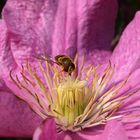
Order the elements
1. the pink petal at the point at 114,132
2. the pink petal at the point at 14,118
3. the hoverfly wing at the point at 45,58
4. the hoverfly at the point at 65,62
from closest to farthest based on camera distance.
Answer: the pink petal at the point at 114,132, the pink petal at the point at 14,118, the hoverfly at the point at 65,62, the hoverfly wing at the point at 45,58

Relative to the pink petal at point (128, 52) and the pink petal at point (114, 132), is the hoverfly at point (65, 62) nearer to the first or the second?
the pink petal at point (128, 52)

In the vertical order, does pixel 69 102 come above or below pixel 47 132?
below

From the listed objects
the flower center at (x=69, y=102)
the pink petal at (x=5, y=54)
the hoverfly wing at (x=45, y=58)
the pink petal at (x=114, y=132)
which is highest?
the pink petal at (x=114, y=132)

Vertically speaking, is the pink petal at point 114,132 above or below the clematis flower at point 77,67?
above

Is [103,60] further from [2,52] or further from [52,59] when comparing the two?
[2,52]

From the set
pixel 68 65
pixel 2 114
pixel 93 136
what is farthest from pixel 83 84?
pixel 2 114

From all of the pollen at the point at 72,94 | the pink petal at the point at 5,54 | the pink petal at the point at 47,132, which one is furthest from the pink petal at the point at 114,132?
the pink petal at the point at 5,54

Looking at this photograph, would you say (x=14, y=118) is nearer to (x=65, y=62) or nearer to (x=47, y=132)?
(x=47, y=132)

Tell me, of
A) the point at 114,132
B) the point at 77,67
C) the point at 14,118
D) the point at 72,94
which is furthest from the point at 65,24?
the point at 114,132
